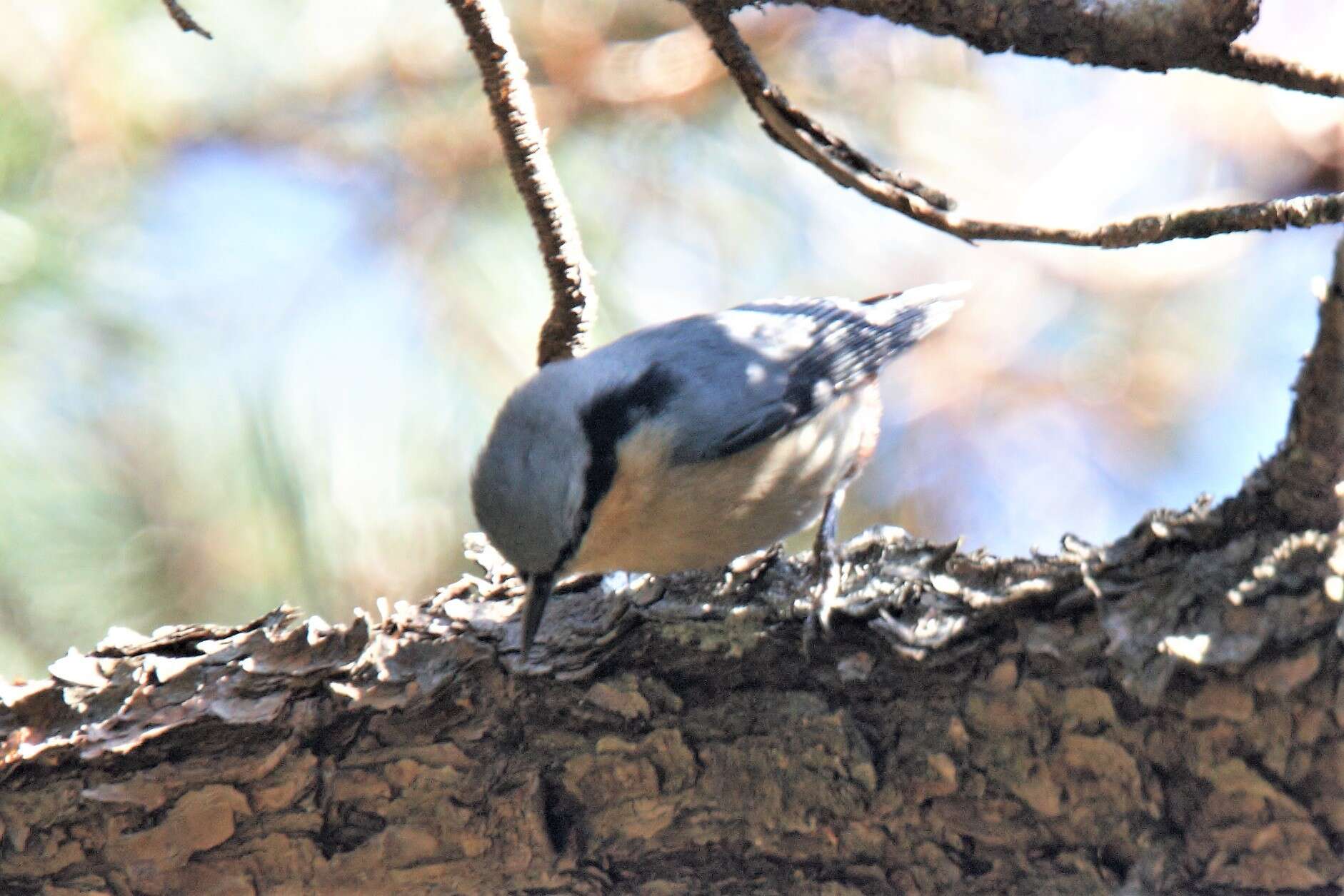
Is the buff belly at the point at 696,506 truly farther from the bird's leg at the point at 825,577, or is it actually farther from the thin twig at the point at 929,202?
the thin twig at the point at 929,202

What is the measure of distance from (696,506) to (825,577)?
0.35 metres

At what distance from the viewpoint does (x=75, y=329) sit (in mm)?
2160

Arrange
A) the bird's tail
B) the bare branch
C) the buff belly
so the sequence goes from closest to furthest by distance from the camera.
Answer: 1. the bare branch
2. the buff belly
3. the bird's tail

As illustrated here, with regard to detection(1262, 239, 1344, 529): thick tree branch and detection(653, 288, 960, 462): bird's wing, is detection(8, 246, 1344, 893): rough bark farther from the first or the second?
detection(653, 288, 960, 462): bird's wing

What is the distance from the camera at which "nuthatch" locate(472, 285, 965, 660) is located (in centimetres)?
171

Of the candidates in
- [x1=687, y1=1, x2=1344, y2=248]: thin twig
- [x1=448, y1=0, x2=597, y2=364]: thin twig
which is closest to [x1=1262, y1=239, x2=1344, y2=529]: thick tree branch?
[x1=687, y1=1, x2=1344, y2=248]: thin twig

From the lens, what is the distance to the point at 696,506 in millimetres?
1914

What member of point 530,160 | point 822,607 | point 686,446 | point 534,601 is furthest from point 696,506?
point 530,160

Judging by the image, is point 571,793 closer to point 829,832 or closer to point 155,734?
point 829,832

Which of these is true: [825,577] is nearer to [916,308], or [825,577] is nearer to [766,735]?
[766,735]

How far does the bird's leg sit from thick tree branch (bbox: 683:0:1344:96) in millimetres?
656

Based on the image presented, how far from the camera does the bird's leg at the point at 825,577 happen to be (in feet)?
4.88

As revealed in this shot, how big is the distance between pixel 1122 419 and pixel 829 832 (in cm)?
176

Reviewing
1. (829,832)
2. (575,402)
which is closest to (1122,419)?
(575,402)
